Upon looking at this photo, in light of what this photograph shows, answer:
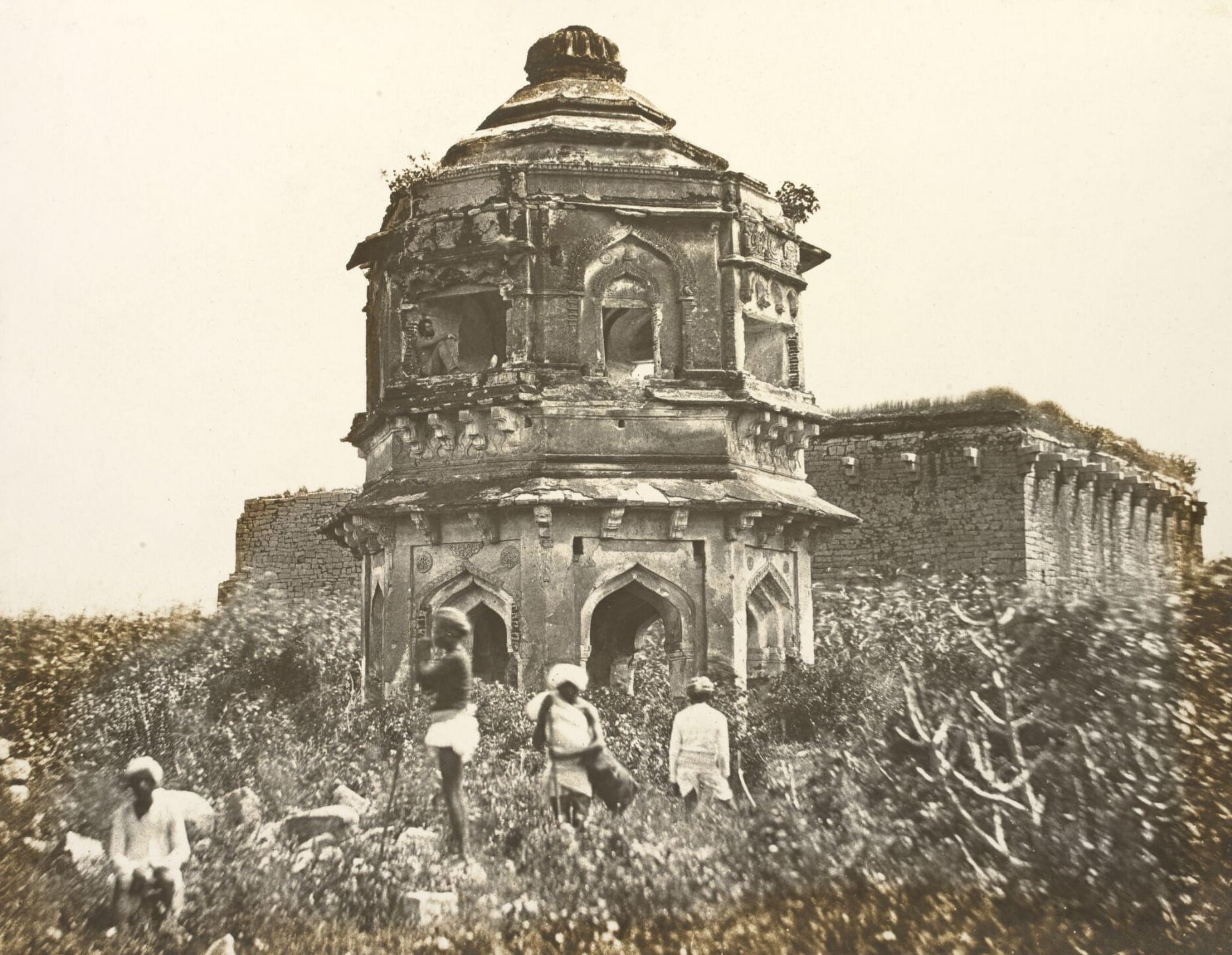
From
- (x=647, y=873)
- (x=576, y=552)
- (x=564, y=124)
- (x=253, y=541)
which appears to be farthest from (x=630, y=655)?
(x=253, y=541)

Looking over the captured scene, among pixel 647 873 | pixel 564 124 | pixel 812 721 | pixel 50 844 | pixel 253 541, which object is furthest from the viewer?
pixel 253 541

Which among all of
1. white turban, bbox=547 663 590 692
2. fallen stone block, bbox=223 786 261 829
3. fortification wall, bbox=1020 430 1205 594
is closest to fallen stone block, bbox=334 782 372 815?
fallen stone block, bbox=223 786 261 829

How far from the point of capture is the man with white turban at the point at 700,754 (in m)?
11.5

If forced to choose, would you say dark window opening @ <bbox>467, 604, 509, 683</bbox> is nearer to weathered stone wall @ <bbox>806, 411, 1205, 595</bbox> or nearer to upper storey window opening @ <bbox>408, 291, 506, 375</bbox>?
upper storey window opening @ <bbox>408, 291, 506, 375</bbox>

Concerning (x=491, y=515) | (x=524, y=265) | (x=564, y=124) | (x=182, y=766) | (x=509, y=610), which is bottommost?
(x=182, y=766)

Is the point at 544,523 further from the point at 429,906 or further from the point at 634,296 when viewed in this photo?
the point at 429,906

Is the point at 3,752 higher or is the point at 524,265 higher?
the point at 524,265

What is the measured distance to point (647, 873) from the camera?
10.7m

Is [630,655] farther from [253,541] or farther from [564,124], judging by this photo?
[253,541]

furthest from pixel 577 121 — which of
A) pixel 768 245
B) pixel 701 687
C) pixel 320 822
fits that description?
pixel 320 822

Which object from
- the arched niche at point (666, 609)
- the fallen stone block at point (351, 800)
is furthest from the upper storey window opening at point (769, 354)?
the fallen stone block at point (351, 800)

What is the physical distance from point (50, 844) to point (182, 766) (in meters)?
1.08

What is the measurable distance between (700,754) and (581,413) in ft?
9.79

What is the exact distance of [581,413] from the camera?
41.9 ft
